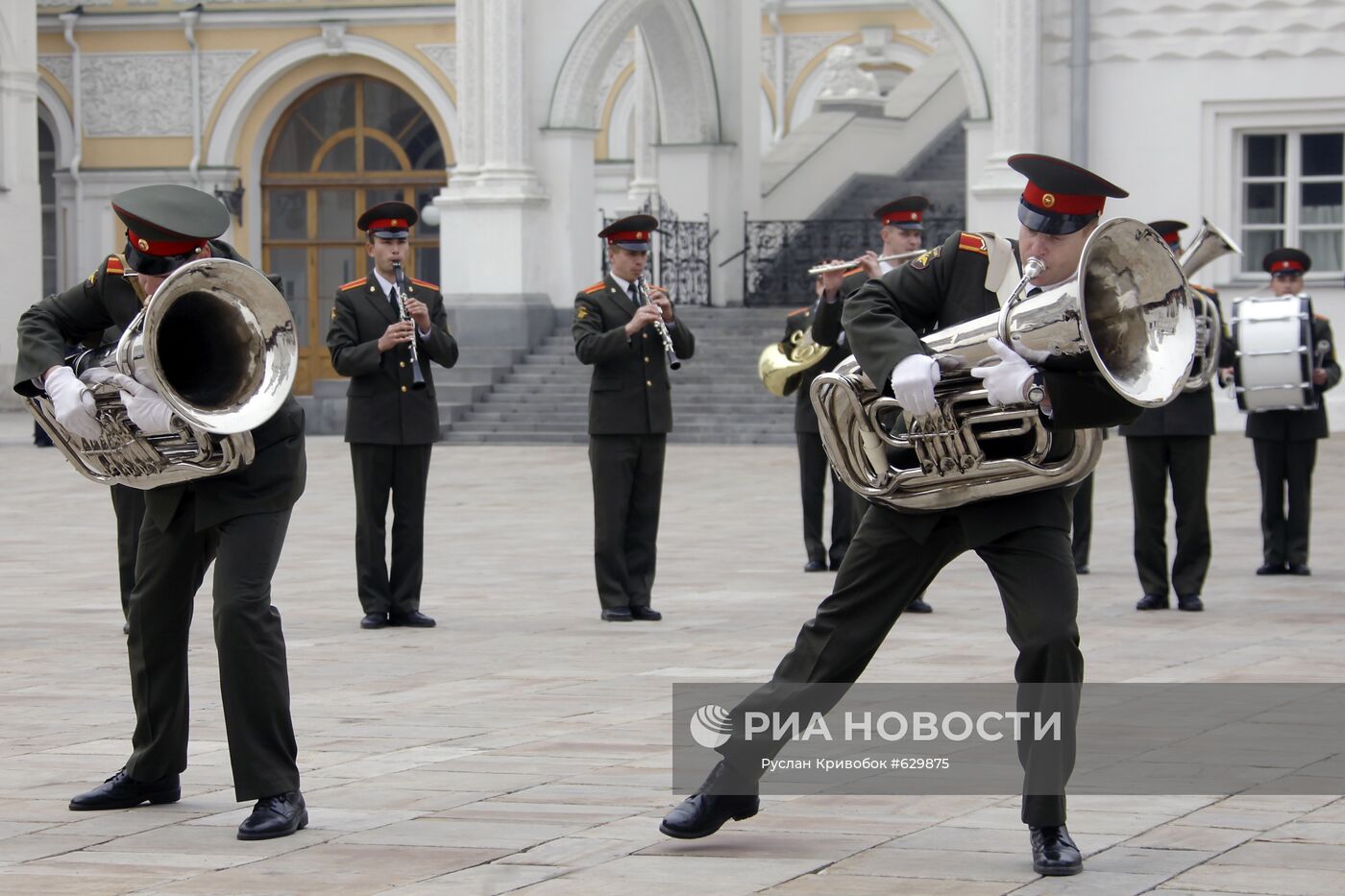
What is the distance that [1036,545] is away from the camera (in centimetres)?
537

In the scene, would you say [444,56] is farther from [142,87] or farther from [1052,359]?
[1052,359]

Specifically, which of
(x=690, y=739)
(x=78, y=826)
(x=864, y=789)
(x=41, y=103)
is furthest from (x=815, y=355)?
(x=41, y=103)

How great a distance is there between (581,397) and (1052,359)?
1846cm

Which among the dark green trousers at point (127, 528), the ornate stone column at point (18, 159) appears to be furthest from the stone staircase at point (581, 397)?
the dark green trousers at point (127, 528)

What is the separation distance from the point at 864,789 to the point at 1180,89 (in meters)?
17.9

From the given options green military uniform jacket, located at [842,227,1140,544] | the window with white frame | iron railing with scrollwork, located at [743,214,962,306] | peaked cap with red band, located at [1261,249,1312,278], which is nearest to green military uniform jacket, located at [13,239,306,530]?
green military uniform jacket, located at [842,227,1140,544]

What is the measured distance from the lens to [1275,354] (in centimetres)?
1217

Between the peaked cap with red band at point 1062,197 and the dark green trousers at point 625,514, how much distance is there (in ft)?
16.9

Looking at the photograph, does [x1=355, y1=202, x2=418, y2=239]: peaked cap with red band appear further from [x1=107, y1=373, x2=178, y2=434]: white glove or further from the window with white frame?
the window with white frame

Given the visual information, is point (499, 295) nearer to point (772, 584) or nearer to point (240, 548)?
point (772, 584)

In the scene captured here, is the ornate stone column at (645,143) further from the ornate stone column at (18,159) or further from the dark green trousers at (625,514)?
the dark green trousers at (625,514)

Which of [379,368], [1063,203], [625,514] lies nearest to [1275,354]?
[625,514]

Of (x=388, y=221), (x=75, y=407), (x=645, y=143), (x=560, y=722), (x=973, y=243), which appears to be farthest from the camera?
(x=645, y=143)

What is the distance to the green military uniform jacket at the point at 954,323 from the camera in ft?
17.1
